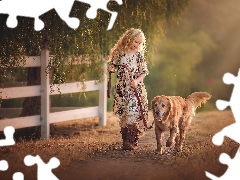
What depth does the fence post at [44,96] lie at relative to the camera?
7.38 metres

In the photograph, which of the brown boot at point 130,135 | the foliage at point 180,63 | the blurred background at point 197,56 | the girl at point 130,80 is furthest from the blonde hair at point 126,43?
the foliage at point 180,63

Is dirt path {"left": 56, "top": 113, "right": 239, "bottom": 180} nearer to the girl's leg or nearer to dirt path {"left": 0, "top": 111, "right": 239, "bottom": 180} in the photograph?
dirt path {"left": 0, "top": 111, "right": 239, "bottom": 180}

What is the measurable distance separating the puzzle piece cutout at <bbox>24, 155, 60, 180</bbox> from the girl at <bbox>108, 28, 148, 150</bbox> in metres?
1.26

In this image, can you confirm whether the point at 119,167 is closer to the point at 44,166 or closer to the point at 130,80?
the point at 44,166

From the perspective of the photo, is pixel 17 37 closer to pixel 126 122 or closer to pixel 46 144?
pixel 46 144

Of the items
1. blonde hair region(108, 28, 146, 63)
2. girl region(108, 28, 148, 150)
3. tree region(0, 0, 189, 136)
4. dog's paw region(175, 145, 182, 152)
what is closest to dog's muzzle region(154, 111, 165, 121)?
girl region(108, 28, 148, 150)

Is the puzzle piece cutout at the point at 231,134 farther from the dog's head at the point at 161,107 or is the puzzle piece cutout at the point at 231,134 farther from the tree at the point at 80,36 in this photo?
the tree at the point at 80,36

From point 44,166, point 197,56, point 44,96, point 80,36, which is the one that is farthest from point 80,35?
point 197,56

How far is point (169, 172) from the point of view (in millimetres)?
5125

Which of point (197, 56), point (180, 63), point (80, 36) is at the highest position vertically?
point (80, 36)

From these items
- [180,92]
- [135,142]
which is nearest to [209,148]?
[135,142]

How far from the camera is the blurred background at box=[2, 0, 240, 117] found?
980cm

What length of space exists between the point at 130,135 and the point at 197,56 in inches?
187

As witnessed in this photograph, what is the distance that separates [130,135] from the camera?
6.14 metres
